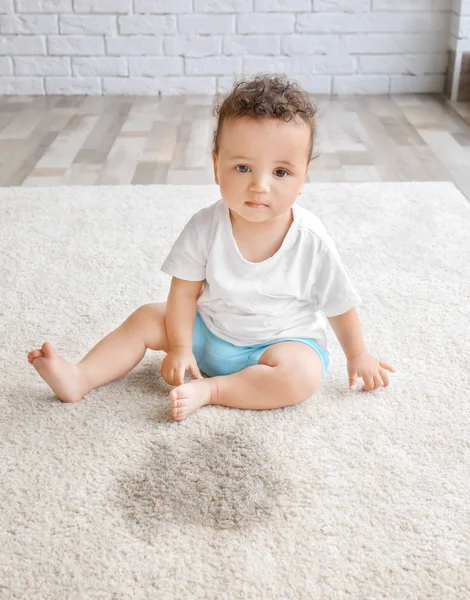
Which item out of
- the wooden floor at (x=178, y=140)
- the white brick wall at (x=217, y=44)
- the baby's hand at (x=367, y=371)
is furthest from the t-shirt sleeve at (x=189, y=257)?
the white brick wall at (x=217, y=44)

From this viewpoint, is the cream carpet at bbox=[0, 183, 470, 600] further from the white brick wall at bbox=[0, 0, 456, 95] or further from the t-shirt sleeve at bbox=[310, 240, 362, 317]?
the white brick wall at bbox=[0, 0, 456, 95]

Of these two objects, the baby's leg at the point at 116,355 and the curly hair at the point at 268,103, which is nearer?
the curly hair at the point at 268,103

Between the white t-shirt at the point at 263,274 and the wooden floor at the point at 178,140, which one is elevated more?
the white t-shirt at the point at 263,274

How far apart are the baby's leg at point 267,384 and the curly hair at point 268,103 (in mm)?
312

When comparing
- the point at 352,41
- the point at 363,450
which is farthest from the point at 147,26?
the point at 363,450

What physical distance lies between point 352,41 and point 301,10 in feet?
0.74

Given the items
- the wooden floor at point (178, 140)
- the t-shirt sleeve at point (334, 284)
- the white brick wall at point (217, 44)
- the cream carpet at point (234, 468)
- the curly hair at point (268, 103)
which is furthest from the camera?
the white brick wall at point (217, 44)

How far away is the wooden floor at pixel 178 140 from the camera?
220cm

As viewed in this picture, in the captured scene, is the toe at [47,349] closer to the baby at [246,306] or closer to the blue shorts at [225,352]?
the baby at [246,306]

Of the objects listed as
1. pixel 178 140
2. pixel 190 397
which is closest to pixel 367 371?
pixel 190 397

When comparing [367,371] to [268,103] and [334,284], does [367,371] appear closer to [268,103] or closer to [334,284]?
[334,284]

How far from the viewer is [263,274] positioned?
1133 millimetres

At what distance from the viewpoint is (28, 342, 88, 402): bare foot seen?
1103 mm

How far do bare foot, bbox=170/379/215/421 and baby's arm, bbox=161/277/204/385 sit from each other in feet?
0.12
